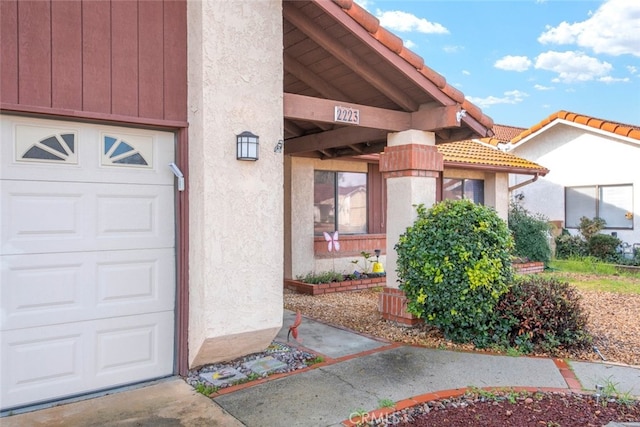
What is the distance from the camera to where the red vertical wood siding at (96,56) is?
4207 mm

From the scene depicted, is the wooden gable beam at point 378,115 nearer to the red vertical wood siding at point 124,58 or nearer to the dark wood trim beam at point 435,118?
the dark wood trim beam at point 435,118

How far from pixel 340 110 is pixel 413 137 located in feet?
4.34

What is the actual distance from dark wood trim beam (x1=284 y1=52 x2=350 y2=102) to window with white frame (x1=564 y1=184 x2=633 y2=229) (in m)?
12.6

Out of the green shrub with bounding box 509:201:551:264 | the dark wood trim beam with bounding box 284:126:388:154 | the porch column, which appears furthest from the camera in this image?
the green shrub with bounding box 509:201:551:264

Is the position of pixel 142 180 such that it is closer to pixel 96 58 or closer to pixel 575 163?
pixel 96 58

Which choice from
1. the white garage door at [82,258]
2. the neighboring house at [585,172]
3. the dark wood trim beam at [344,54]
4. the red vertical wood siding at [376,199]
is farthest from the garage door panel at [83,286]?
the neighboring house at [585,172]

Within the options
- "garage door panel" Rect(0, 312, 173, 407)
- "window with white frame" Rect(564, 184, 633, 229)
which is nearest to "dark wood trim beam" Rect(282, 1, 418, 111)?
"garage door panel" Rect(0, 312, 173, 407)

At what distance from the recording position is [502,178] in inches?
544

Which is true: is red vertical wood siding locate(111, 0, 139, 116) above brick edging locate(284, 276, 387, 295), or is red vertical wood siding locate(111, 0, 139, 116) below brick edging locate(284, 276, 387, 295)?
above

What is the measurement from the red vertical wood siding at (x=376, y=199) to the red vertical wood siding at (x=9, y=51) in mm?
8530

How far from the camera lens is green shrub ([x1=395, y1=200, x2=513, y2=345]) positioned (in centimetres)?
558

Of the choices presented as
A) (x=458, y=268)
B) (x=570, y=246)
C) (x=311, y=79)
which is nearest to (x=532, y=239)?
(x=570, y=246)

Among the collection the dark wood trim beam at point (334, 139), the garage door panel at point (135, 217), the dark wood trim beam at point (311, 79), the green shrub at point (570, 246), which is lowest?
the green shrub at point (570, 246)
